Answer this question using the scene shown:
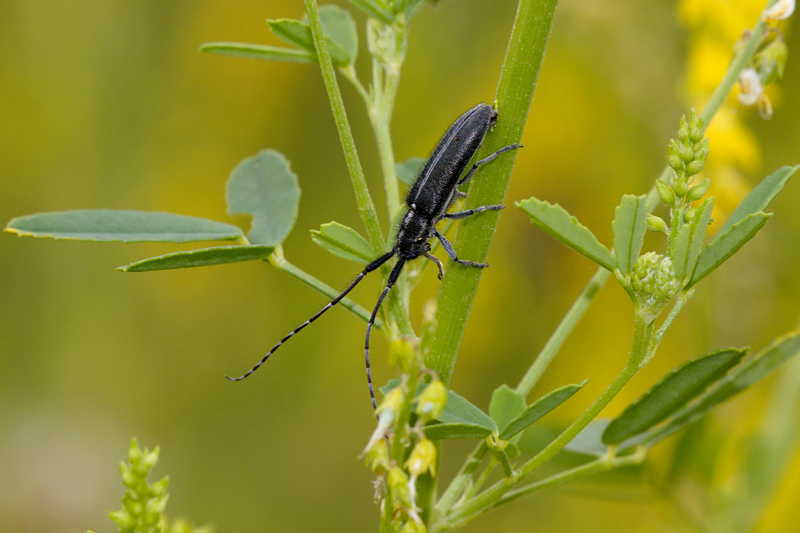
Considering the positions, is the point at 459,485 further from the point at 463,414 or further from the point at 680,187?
the point at 680,187

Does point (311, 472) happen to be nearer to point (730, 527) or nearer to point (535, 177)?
point (535, 177)

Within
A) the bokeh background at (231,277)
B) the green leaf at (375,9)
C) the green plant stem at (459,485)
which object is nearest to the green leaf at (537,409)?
the green plant stem at (459,485)

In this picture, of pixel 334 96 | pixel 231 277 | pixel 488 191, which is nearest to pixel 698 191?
pixel 488 191

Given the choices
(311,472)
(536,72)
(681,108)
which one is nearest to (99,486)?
(311,472)

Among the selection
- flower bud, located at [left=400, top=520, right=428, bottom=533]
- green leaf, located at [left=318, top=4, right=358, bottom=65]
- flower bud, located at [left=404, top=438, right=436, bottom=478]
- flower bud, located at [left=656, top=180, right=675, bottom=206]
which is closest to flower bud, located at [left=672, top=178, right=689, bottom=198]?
flower bud, located at [left=656, top=180, right=675, bottom=206]

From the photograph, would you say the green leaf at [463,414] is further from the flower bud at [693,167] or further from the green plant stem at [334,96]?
the flower bud at [693,167]

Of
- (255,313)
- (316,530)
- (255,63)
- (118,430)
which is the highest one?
(255,63)
